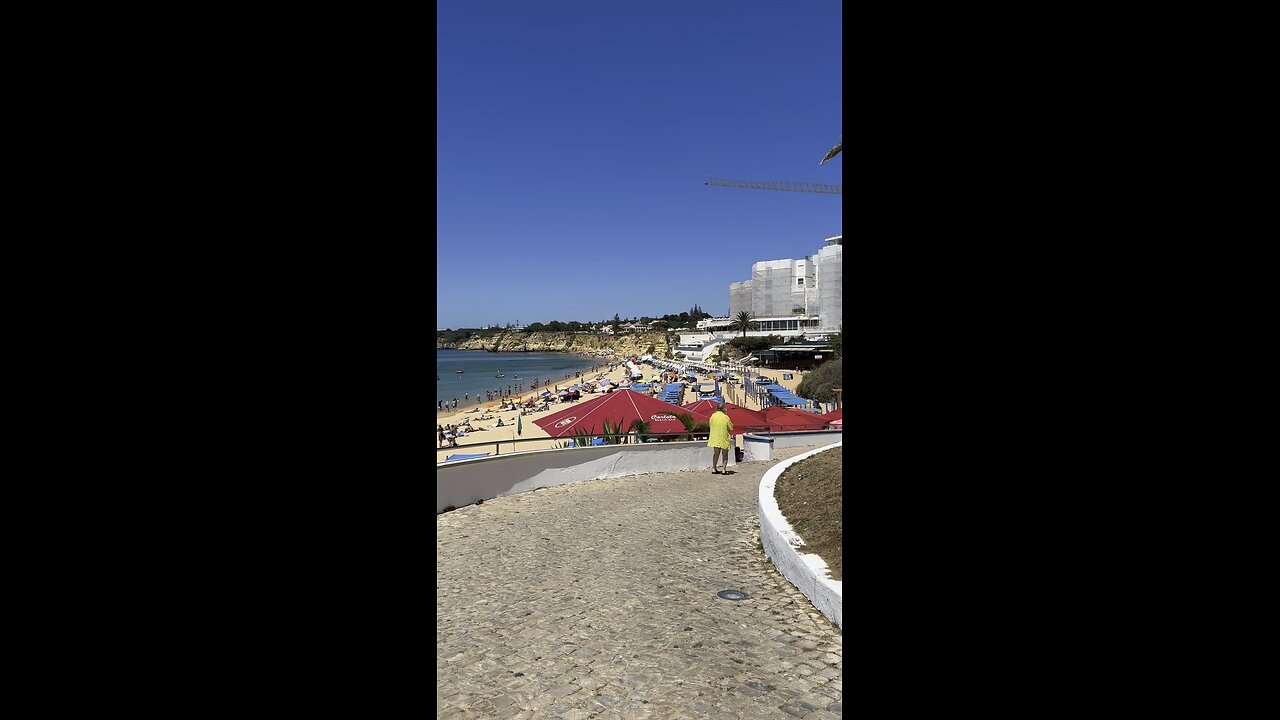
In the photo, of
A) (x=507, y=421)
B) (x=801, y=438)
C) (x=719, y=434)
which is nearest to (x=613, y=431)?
(x=719, y=434)

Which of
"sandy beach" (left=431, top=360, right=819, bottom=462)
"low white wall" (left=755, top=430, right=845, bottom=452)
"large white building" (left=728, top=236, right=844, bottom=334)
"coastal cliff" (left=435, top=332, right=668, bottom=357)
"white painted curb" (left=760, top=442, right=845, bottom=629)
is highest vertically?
"large white building" (left=728, top=236, right=844, bottom=334)

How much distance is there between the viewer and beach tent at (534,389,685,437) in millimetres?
13602

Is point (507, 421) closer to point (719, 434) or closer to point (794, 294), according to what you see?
point (719, 434)

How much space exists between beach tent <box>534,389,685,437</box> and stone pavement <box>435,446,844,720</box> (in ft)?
17.9

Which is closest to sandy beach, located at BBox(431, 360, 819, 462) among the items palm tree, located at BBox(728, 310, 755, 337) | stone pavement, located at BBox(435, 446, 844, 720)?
stone pavement, located at BBox(435, 446, 844, 720)

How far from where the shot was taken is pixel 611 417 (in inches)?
561

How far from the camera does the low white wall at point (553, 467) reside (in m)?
9.09

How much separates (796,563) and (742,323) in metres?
92.0

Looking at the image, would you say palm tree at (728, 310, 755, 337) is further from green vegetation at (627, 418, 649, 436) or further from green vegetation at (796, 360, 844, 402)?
green vegetation at (627, 418, 649, 436)
